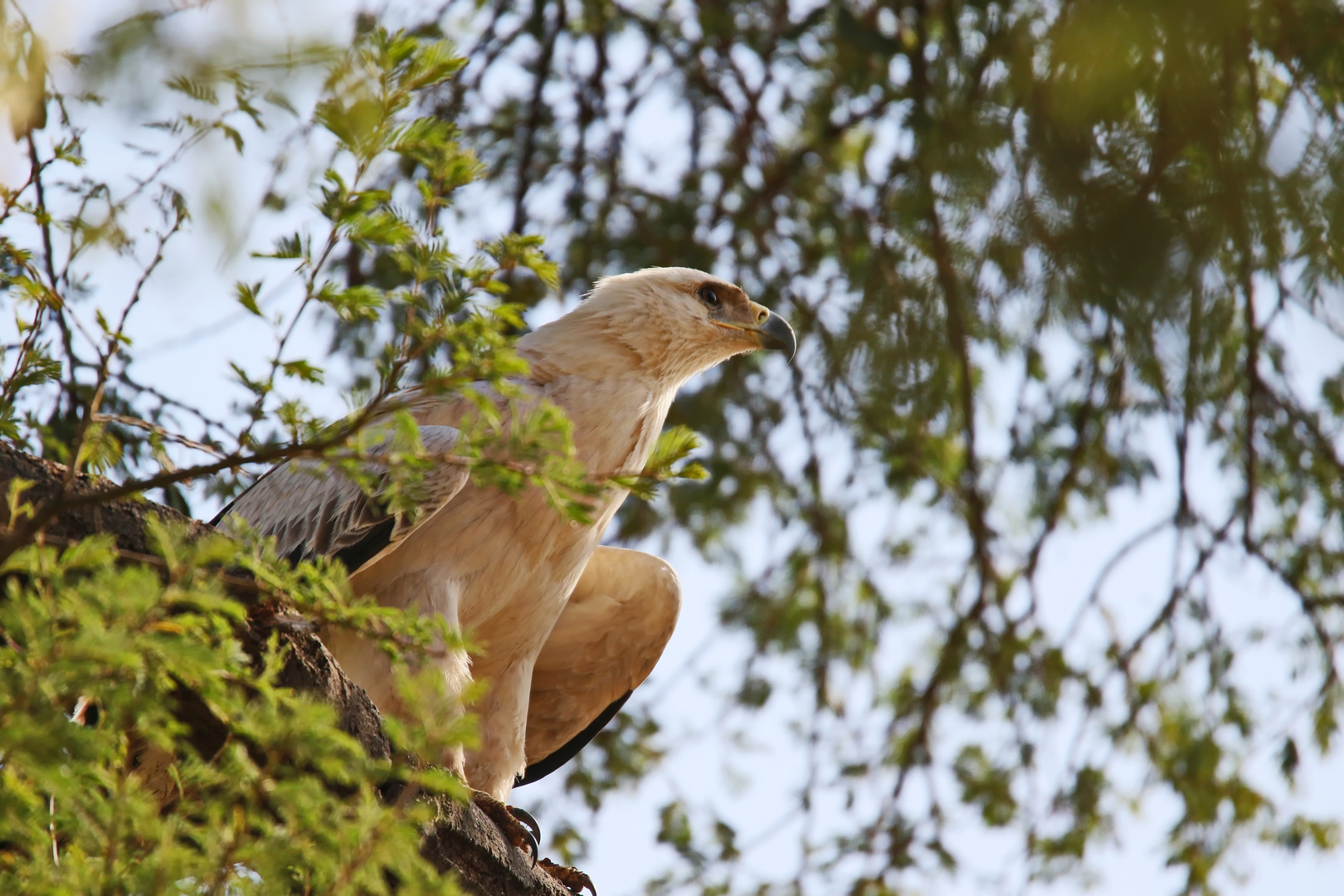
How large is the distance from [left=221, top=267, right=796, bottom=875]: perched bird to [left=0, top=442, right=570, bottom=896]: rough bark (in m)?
0.55

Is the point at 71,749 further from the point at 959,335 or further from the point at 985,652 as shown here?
the point at 985,652

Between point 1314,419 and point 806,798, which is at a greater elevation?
point 1314,419

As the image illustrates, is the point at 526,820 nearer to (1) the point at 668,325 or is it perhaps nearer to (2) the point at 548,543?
(2) the point at 548,543

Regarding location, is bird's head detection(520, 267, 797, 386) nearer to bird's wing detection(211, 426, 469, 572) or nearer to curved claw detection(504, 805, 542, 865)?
bird's wing detection(211, 426, 469, 572)

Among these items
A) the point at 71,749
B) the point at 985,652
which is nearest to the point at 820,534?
the point at 985,652

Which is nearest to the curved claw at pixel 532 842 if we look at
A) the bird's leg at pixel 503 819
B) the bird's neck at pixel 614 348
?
the bird's leg at pixel 503 819

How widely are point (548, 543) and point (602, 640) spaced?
0.98 m

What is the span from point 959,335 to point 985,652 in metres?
2.49

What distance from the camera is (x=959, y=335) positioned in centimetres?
523

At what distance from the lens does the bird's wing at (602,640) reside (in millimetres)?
Result: 5285

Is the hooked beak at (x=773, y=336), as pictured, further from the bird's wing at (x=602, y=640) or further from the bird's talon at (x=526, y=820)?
the bird's talon at (x=526, y=820)

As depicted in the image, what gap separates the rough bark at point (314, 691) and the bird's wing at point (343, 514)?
2.79 ft

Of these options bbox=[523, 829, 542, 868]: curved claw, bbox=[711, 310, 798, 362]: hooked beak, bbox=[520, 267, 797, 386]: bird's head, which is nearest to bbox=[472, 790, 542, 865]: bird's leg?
bbox=[523, 829, 542, 868]: curved claw

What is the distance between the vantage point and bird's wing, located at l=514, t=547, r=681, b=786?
5.29m
